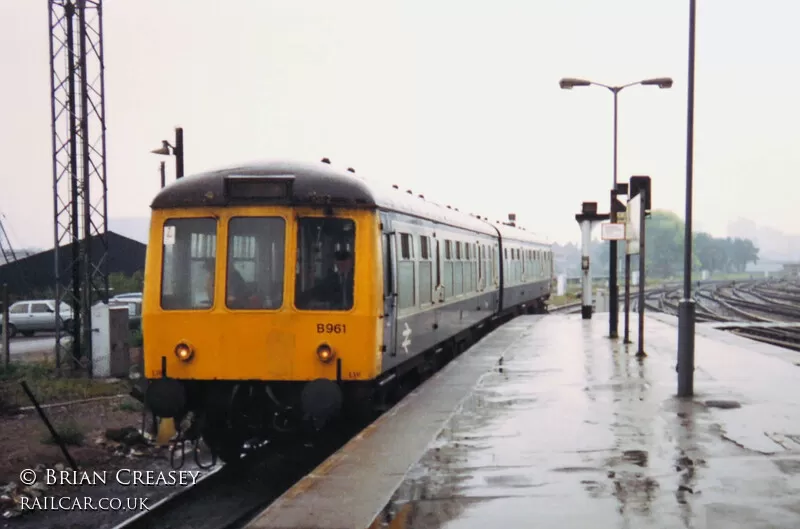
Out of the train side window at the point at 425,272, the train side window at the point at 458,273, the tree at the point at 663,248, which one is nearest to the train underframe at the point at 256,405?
the train side window at the point at 425,272

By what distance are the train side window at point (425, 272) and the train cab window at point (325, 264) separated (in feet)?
10.1

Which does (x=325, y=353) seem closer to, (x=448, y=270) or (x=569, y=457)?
(x=569, y=457)

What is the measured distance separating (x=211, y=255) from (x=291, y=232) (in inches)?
35.8

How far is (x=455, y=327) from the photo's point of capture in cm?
1764

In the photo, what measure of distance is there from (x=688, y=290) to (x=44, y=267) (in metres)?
43.7

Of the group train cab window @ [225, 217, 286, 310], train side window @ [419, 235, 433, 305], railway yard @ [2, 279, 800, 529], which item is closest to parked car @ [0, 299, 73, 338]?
railway yard @ [2, 279, 800, 529]

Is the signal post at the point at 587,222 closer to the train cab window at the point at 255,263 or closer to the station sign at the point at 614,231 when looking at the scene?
the station sign at the point at 614,231

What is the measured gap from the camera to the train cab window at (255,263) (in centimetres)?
1064

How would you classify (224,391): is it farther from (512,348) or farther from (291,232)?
(512,348)

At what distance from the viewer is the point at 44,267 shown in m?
50.9

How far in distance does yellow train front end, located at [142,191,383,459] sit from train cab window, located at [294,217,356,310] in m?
0.01

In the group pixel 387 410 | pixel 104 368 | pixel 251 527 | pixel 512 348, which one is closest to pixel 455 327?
pixel 512 348

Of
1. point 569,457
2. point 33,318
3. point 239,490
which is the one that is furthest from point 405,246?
point 33,318

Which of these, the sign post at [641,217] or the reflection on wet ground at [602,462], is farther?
the sign post at [641,217]
